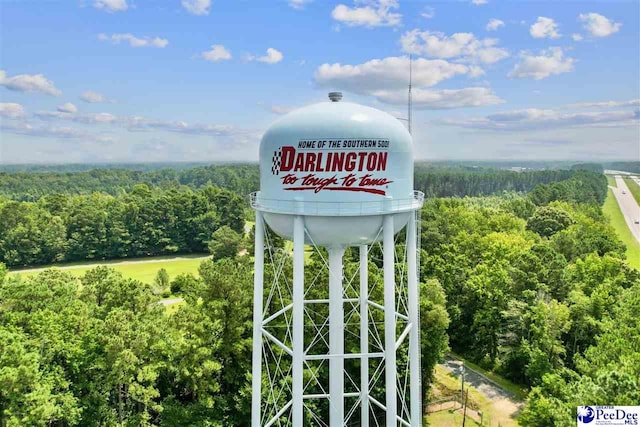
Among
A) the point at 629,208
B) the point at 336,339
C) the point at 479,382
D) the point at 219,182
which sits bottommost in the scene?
the point at 479,382

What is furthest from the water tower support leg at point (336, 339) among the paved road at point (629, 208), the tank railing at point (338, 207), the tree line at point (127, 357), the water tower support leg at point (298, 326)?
the paved road at point (629, 208)

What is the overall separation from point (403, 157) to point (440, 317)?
12.9 meters

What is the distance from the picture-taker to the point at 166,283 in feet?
147

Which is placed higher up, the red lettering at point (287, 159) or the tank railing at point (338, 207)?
the red lettering at point (287, 159)

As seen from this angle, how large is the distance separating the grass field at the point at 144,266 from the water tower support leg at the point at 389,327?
1697 inches

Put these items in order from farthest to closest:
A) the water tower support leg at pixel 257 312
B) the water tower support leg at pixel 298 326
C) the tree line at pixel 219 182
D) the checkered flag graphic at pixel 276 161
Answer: the tree line at pixel 219 182
the water tower support leg at pixel 257 312
the checkered flag graphic at pixel 276 161
the water tower support leg at pixel 298 326

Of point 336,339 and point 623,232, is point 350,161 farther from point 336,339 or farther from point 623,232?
point 623,232

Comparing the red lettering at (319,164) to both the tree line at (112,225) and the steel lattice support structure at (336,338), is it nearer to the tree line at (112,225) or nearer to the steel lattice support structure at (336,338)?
the steel lattice support structure at (336,338)

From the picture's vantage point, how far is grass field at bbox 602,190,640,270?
56719mm

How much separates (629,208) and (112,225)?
113 m

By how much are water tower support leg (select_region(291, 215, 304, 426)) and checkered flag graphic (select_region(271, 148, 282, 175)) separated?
5.60 ft

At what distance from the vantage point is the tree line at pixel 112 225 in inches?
2368

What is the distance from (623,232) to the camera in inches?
3071

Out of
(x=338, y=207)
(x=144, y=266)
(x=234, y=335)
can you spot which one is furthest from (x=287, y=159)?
(x=144, y=266)
